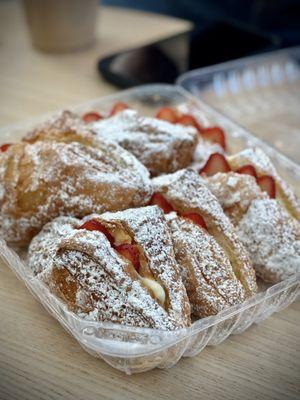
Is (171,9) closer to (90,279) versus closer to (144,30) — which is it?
(144,30)

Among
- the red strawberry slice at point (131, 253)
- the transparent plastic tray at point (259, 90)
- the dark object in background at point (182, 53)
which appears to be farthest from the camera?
the dark object in background at point (182, 53)

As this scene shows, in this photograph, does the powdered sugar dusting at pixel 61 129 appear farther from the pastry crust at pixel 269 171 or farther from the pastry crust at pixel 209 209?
the pastry crust at pixel 269 171

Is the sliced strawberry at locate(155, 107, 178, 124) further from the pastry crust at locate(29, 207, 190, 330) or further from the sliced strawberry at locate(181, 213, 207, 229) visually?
the pastry crust at locate(29, 207, 190, 330)

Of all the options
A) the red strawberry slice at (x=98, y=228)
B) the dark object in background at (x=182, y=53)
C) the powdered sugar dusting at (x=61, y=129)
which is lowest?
the dark object in background at (x=182, y=53)

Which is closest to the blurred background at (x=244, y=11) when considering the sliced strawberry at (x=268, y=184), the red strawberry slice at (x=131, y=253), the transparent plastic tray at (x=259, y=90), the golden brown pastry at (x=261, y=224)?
the transparent plastic tray at (x=259, y=90)

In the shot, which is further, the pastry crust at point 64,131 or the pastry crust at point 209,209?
the pastry crust at point 64,131

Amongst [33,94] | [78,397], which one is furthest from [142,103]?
[78,397]

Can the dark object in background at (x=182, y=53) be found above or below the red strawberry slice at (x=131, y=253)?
below
